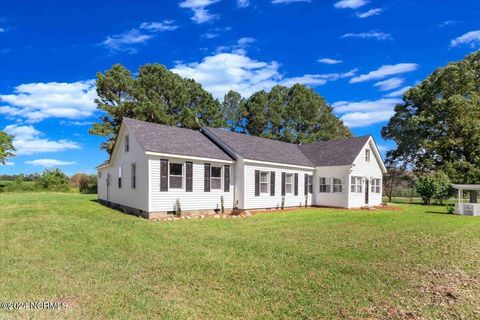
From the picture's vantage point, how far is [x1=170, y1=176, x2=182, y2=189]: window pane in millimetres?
15305

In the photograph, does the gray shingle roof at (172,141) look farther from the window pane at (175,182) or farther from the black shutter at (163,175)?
the window pane at (175,182)

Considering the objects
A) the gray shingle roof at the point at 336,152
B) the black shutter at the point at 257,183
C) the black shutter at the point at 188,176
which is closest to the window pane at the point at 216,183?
the black shutter at the point at 188,176

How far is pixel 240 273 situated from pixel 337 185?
1829cm

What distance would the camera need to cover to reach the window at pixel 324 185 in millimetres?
23312

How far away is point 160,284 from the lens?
5.44 metres

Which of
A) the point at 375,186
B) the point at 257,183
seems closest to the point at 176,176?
the point at 257,183

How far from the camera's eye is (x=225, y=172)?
17.7m

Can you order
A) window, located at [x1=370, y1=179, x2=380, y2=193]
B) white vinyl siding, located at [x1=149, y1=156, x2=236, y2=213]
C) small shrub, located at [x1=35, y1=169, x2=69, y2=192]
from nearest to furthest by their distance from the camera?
white vinyl siding, located at [x1=149, y1=156, x2=236, y2=213], window, located at [x1=370, y1=179, x2=380, y2=193], small shrub, located at [x1=35, y1=169, x2=69, y2=192]

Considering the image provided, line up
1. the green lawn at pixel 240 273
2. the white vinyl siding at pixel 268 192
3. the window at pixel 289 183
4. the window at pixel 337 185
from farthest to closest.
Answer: the window at pixel 337 185
the window at pixel 289 183
the white vinyl siding at pixel 268 192
the green lawn at pixel 240 273

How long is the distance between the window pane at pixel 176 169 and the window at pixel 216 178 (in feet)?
7.05

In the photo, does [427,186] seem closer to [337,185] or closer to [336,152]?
[336,152]

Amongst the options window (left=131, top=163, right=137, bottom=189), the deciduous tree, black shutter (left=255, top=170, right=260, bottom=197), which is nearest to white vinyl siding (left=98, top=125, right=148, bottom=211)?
window (left=131, top=163, right=137, bottom=189)

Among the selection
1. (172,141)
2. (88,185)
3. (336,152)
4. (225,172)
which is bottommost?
(88,185)

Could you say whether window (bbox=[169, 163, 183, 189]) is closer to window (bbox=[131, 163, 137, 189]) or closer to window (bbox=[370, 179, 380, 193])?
window (bbox=[131, 163, 137, 189])
